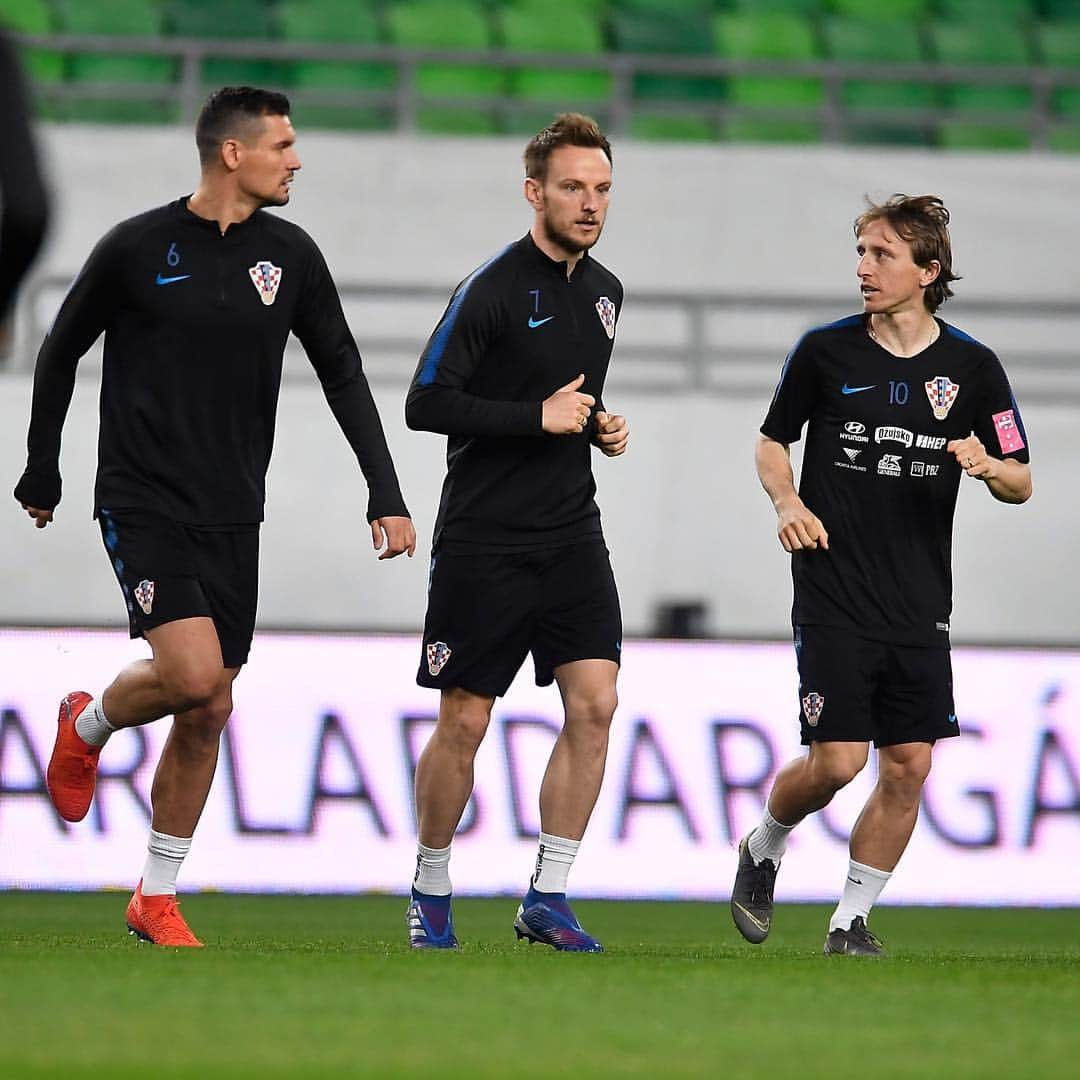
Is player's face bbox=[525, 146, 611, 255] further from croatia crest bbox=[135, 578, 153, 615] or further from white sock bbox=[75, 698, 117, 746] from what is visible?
white sock bbox=[75, 698, 117, 746]

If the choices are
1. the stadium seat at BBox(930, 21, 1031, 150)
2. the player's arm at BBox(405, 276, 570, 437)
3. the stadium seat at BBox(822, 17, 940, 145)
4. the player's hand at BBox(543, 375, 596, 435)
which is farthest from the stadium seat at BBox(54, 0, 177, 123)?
the player's hand at BBox(543, 375, 596, 435)

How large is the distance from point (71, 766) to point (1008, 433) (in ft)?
9.06

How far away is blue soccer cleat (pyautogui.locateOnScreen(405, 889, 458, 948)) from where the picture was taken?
5.88 metres

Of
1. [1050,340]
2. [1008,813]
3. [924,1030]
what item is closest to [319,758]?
[1008,813]

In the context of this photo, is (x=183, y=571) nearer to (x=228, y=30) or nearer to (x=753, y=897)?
(x=753, y=897)

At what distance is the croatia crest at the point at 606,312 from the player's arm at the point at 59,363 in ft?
4.32

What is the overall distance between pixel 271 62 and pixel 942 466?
9.71 m

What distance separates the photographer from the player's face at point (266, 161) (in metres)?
5.75

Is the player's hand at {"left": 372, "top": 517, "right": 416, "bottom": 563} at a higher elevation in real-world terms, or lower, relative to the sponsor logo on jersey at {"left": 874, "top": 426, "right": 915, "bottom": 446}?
lower

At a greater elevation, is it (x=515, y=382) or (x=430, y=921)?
(x=515, y=382)

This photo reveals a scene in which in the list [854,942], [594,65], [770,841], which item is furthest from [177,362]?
[594,65]

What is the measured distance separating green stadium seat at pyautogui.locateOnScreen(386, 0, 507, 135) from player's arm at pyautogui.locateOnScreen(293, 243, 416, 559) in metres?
8.86

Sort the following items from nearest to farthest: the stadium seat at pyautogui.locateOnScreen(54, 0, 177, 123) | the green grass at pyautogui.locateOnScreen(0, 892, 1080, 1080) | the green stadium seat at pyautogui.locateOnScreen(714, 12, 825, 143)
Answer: the green grass at pyautogui.locateOnScreen(0, 892, 1080, 1080), the stadium seat at pyautogui.locateOnScreen(54, 0, 177, 123), the green stadium seat at pyautogui.locateOnScreen(714, 12, 825, 143)

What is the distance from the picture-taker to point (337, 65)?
14.9m
